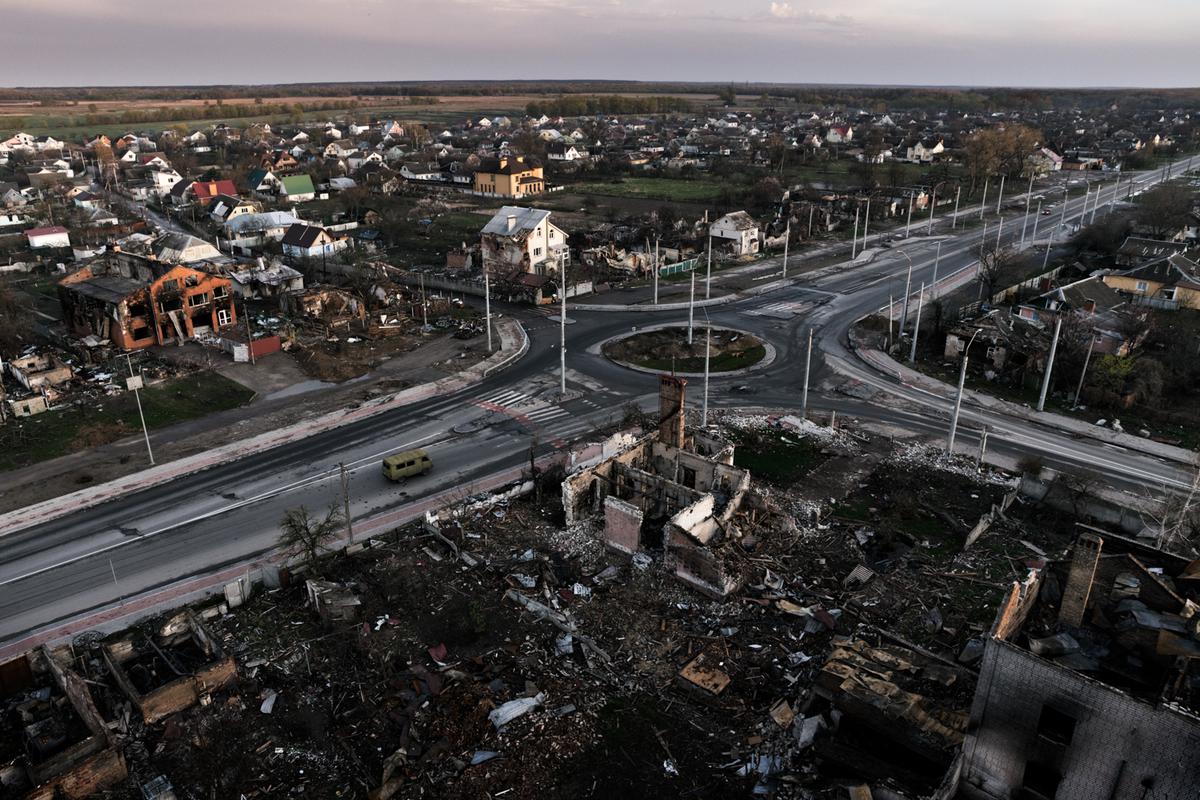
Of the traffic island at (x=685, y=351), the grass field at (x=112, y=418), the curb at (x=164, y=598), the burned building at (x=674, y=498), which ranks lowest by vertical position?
the curb at (x=164, y=598)

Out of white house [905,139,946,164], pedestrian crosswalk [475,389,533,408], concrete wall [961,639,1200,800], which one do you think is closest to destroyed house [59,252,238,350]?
pedestrian crosswalk [475,389,533,408]

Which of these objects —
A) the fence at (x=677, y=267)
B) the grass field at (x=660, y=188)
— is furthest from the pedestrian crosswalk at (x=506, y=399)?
the grass field at (x=660, y=188)

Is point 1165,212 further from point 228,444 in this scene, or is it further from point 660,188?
point 228,444

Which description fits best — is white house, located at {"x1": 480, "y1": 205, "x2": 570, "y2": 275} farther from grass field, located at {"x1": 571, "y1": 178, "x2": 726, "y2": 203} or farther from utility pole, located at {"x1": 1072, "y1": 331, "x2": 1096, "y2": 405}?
grass field, located at {"x1": 571, "y1": 178, "x2": 726, "y2": 203}

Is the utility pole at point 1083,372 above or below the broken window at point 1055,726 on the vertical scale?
below

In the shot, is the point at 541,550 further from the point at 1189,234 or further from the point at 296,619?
the point at 1189,234

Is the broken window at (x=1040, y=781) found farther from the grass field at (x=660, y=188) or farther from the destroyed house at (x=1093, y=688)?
Result: the grass field at (x=660, y=188)

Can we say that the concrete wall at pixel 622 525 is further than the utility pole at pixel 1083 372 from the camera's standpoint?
No
